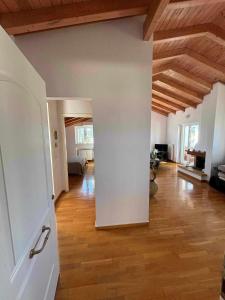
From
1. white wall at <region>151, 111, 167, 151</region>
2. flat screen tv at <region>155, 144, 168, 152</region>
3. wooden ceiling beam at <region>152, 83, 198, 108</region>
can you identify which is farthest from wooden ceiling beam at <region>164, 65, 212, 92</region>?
flat screen tv at <region>155, 144, 168, 152</region>

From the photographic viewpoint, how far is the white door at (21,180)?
2.38 feet

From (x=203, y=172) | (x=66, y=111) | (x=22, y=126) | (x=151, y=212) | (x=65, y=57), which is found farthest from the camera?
(x=203, y=172)

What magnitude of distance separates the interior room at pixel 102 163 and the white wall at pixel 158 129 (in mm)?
5295

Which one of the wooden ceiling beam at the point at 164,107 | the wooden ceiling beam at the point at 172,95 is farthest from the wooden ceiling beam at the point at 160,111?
the wooden ceiling beam at the point at 172,95

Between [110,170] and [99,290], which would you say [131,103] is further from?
[99,290]

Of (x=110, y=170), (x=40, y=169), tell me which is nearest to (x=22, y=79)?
(x=40, y=169)

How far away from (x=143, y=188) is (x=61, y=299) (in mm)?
1635

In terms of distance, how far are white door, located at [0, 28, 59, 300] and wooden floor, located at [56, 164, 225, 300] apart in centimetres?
64

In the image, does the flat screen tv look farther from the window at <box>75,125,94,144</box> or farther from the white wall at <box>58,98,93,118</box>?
the white wall at <box>58,98,93,118</box>

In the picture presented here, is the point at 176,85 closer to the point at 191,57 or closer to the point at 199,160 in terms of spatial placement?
the point at 191,57

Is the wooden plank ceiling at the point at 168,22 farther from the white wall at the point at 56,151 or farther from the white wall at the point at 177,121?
the white wall at the point at 56,151

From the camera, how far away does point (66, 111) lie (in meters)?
4.18

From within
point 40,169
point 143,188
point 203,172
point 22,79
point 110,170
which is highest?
point 22,79

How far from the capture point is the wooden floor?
1.62 m
